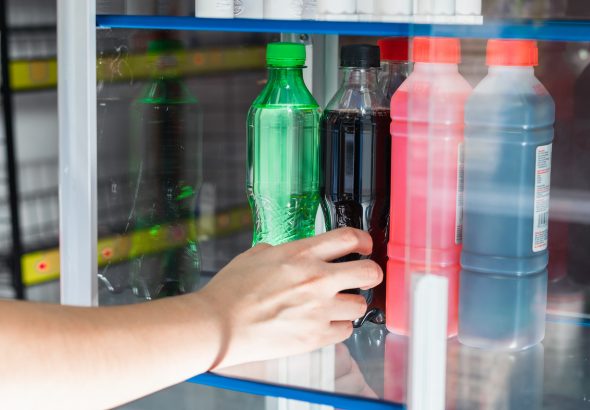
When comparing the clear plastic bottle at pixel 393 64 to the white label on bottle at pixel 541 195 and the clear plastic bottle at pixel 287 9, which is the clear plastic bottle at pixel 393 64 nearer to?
the clear plastic bottle at pixel 287 9

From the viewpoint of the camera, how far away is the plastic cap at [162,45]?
5.65 ft

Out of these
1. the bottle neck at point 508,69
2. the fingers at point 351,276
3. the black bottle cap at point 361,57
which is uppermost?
the black bottle cap at point 361,57

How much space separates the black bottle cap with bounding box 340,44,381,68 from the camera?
1.31 metres

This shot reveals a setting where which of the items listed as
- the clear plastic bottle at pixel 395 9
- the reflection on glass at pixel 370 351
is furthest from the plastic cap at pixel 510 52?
the reflection on glass at pixel 370 351

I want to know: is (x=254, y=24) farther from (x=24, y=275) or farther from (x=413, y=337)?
(x=24, y=275)

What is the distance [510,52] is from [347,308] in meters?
0.43

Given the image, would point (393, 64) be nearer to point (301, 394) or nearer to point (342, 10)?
point (342, 10)

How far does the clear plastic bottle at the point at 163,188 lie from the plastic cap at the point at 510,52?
29.1 inches

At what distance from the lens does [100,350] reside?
1122 millimetres

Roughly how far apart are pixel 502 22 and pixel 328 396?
544 mm

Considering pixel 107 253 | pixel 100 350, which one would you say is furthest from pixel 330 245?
pixel 107 253

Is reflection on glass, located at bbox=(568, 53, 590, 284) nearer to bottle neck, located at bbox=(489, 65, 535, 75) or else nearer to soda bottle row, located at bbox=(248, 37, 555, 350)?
soda bottle row, located at bbox=(248, 37, 555, 350)

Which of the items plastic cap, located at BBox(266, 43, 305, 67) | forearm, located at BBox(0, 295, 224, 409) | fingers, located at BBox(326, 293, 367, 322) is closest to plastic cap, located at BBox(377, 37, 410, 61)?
plastic cap, located at BBox(266, 43, 305, 67)

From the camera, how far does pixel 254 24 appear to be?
1.25 metres
